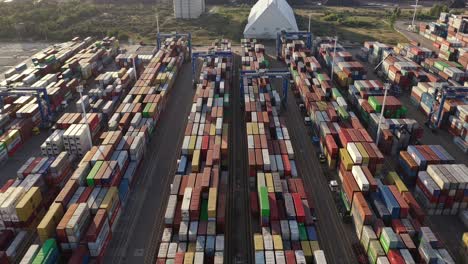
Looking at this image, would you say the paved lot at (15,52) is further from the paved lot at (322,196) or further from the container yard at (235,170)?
the paved lot at (322,196)

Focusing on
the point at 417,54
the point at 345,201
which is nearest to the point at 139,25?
the point at 417,54

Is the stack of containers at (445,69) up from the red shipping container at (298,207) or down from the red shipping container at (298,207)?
up

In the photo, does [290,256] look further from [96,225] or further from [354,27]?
[354,27]

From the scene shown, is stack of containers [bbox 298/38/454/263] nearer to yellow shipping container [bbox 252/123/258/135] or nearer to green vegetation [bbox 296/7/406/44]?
yellow shipping container [bbox 252/123/258/135]

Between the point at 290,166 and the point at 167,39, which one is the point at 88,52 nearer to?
the point at 167,39

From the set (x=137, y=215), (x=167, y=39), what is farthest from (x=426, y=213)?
(x=167, y=39)

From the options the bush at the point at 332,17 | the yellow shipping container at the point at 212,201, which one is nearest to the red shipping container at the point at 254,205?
the yellow shipping container at the point at 212,201
